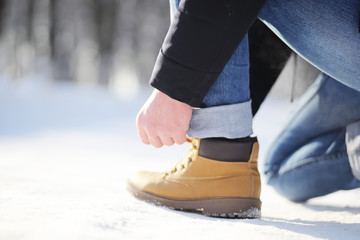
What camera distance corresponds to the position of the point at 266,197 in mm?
1395

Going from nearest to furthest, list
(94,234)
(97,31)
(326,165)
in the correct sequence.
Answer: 1. (94,234)
2. (326,165)
3. (97,31)

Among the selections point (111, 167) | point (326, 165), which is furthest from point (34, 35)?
point (326, 165)

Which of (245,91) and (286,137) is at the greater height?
(245,91)

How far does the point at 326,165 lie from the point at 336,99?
234mm

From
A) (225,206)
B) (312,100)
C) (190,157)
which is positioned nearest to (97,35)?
(312,100)

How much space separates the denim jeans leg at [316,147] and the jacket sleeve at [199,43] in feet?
2.16

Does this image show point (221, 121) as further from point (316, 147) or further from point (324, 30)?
point (316, 147)

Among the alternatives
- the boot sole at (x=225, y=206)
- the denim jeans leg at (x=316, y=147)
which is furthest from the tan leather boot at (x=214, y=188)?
the denim jeans leg at (x=316, y=147)

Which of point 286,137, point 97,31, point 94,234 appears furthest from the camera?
point 97,31

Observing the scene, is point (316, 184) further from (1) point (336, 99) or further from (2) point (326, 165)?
(1) point (336, 99)

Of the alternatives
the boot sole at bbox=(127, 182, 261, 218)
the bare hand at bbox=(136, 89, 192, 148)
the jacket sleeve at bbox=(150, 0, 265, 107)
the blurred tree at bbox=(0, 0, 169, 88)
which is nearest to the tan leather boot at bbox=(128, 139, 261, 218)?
the boot sole at bbox=(127, 182, 261, 218)

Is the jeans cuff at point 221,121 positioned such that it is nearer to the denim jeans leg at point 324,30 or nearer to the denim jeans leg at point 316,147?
the denim jeans leg at point 324,30

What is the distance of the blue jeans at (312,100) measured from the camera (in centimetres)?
79

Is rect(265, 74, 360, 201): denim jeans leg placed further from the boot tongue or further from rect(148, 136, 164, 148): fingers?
rect(148, 136, 164, 148): fingers
